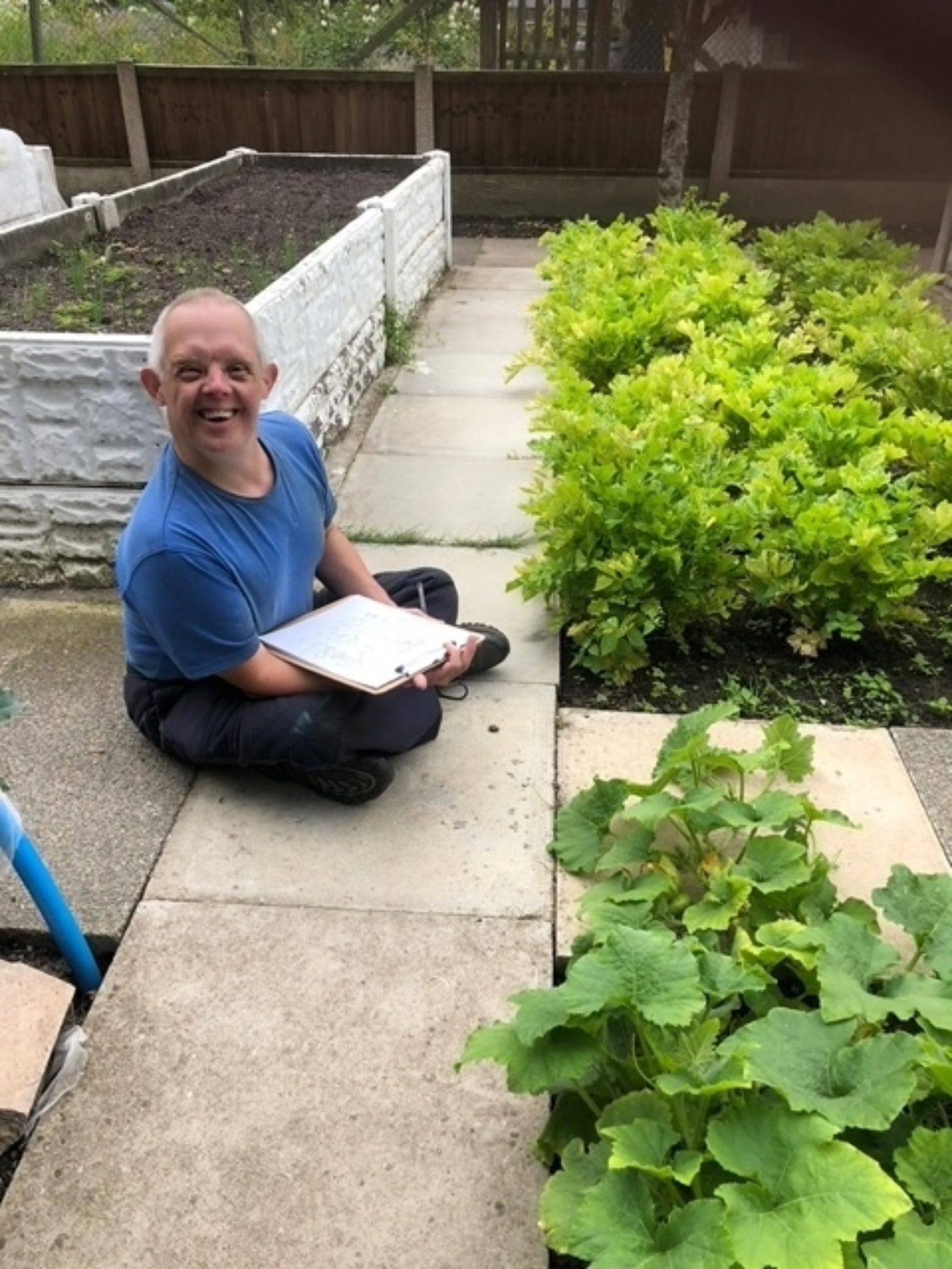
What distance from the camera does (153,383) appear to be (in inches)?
95.4

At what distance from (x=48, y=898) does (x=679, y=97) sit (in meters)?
9.92

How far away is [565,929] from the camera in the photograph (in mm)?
2314

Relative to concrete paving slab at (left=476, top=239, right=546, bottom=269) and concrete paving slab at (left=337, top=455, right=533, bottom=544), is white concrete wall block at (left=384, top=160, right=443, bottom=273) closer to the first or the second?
concrete paving slab at (left=476, top=239, right=546, bottom=269)

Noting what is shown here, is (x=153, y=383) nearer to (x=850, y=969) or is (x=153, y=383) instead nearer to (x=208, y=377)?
(x=208, y=377)

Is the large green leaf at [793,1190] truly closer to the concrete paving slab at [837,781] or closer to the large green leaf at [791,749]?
the concrete paving slab at [837,781]

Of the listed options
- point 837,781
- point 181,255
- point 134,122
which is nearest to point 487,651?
point 837,781

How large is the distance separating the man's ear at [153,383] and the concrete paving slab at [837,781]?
1.40 meters

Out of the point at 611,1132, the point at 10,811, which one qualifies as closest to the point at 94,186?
the point at 10,811

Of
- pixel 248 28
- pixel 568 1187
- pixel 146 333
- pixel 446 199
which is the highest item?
pixel 248 28

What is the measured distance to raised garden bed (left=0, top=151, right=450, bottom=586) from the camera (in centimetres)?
350

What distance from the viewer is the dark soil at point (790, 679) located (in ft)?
10.4

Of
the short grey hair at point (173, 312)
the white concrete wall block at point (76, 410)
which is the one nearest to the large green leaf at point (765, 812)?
the short grey hair at point (173, 312)

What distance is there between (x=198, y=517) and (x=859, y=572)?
2.03 m

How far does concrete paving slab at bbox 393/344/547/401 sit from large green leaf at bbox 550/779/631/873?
370 cm
